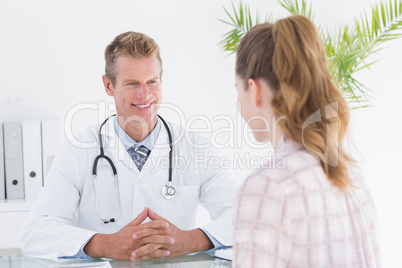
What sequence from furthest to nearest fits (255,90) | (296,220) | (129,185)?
(129,185) → (255,90) → (296,220)

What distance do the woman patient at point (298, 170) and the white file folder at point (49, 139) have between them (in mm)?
2108

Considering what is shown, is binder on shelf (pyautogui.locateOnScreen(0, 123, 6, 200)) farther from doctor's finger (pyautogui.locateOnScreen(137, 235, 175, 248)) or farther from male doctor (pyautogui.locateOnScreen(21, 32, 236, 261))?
doctor's finger (pyautogui.locateOnScreen(137, 235, 175, 248))

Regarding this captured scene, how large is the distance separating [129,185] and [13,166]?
4.27 ft

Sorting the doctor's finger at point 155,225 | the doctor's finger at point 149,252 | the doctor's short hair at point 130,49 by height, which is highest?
the doctor's short hair at point 130,49

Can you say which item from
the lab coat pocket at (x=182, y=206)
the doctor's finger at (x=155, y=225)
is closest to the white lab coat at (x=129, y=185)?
the lab coat pocket at (x=182, y=206)

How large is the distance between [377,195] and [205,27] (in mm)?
1651

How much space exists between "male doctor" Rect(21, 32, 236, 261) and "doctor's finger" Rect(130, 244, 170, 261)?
0.83ft

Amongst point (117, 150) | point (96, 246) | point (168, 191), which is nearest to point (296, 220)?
point (96, 246)

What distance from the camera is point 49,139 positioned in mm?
3000

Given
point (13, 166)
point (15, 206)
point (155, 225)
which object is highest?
point (13, 166)

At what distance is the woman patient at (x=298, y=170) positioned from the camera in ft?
3.05

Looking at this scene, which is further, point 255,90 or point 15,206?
point 15,206

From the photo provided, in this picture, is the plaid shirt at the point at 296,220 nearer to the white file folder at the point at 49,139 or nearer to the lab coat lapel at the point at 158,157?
the lab coat lapel at the point at 158,157

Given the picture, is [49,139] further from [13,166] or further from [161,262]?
[161,262]
